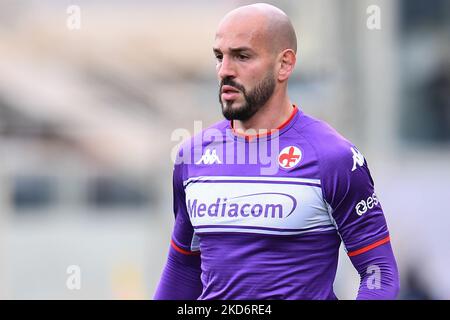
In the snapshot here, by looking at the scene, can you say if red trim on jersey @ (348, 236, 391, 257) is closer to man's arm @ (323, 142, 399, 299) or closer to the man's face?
man's arm @ (323, 142, 399, 299)

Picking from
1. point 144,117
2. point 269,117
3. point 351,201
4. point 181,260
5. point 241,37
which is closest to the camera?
point 351,201

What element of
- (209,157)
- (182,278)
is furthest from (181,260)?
(209,157)

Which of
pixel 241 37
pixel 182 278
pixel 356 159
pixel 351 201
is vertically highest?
pixel 241 37

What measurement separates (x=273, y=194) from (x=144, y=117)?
1809 cm

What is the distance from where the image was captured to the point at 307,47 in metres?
21.5

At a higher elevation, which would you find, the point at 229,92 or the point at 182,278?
the point at 229,92

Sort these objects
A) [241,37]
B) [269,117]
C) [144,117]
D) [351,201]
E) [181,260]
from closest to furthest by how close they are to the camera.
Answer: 1. [351,201]
2. [241,37]
3. [269,117]
4. [181,260]
5. [144,117]

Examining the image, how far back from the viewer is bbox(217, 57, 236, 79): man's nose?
17.7ft

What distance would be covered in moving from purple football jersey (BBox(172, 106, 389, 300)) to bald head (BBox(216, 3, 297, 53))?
40 cm

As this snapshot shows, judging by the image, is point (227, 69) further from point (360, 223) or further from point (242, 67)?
point (360, 223)

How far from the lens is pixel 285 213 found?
17.5 feet

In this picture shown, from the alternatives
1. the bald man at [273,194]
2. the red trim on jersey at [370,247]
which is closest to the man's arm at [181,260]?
the bald man at [273,194]

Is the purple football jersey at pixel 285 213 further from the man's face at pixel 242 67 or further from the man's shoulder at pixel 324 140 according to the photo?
the man's face at pixel 242 67

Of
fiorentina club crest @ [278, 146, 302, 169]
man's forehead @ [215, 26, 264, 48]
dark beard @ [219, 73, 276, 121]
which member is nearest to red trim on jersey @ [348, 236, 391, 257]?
fiorentina club crest @ [278, 146, 302, 169]
